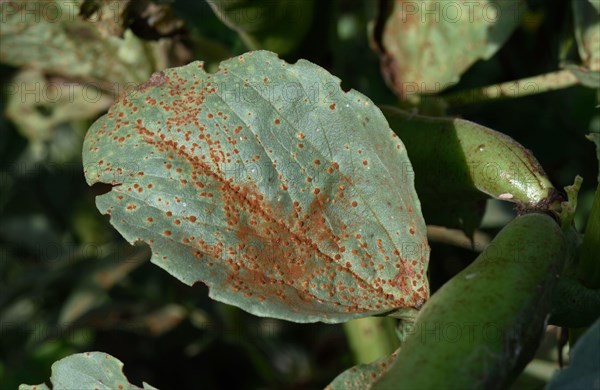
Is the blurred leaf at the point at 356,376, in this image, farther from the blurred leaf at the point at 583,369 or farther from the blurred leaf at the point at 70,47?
the blurred leaf at the point at 70,47

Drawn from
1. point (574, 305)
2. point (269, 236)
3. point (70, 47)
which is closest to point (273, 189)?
point (269, 236)

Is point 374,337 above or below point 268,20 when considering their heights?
below

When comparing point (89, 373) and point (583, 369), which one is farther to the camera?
point (89, 373)

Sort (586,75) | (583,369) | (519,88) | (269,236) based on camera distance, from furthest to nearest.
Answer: (519,88) → (586,75) → (269,236) → (583,369)

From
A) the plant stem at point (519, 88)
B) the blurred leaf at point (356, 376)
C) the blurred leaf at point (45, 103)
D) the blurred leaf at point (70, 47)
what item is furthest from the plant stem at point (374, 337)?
the blurred leaf at point (45, 103)

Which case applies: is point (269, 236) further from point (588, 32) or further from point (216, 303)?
point (216, 303)

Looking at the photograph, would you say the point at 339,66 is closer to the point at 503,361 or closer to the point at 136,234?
the point at 136,234
